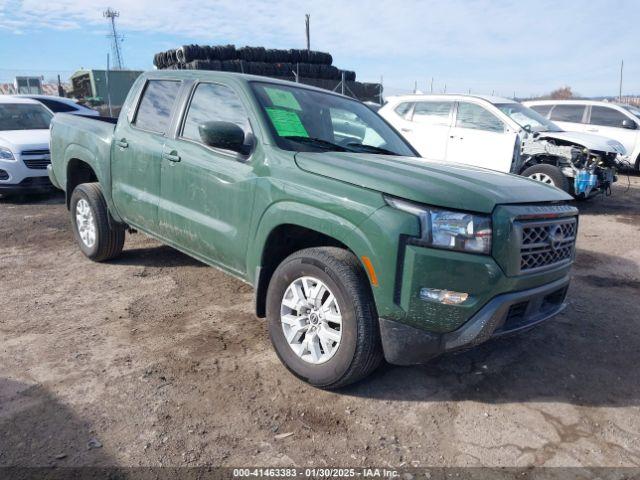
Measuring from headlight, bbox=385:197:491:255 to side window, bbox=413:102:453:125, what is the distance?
693 centimetres

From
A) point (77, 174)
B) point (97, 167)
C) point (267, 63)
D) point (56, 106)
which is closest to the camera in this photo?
point (97, 167)

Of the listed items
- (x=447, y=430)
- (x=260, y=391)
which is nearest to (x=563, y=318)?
(x=447, y=430)

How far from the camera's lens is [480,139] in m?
8.61

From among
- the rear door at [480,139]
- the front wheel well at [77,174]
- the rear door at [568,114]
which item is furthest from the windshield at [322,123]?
the rear door at [568,114]

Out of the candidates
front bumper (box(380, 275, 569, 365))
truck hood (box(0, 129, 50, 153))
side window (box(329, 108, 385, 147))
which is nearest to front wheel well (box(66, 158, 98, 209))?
side window (box(329, 108, 385, 147))

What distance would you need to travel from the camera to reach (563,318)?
4.17m

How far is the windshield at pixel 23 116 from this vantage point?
9160mm

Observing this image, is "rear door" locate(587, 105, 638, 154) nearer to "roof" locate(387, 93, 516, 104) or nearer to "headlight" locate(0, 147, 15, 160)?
"roof" locate(387, 93, 516, 104)

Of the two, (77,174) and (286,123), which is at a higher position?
(286,123)

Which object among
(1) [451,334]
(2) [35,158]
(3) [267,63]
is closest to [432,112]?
(2) [35,158]

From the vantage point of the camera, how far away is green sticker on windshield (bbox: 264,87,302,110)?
11.7 ft

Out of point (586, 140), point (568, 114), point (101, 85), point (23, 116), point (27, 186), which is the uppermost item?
point (101, 85)

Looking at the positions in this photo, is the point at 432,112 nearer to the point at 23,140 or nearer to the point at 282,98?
the point at 282,98

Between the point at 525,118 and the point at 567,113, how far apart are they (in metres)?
4.30
